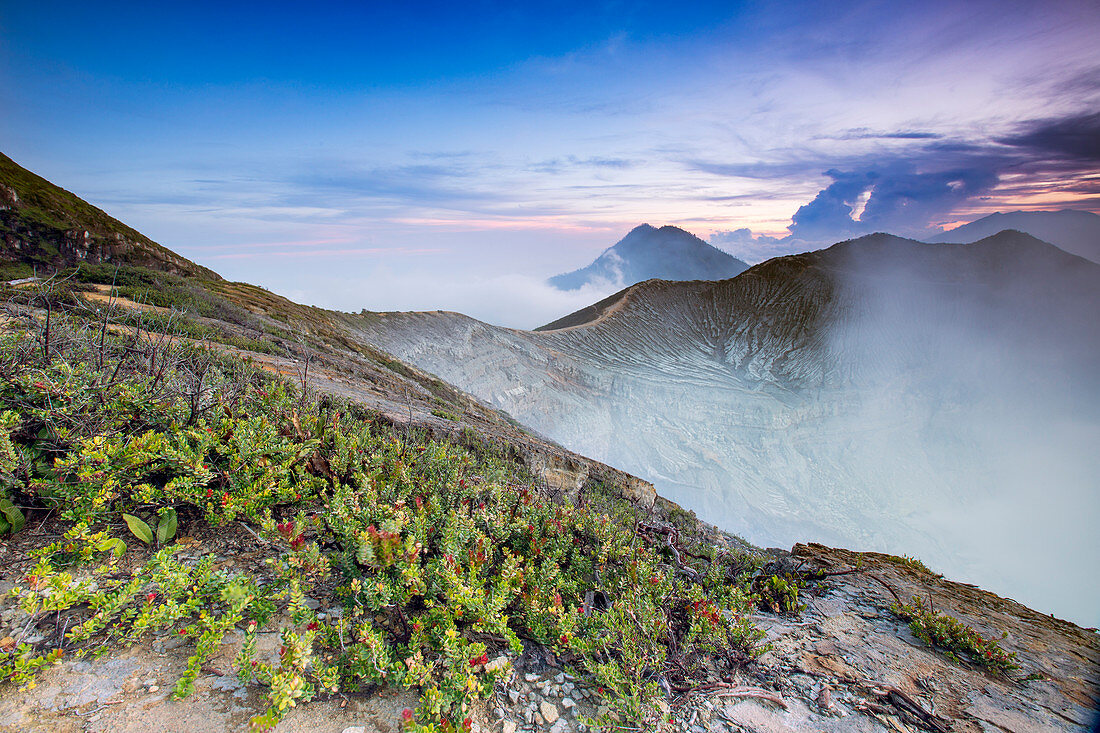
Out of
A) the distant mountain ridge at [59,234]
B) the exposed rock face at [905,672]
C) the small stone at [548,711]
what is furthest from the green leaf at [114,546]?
the distant mountain ridge at [59,234]

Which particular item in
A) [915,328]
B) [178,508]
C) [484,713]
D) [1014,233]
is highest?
[1014,233]

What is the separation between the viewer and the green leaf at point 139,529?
106 inches

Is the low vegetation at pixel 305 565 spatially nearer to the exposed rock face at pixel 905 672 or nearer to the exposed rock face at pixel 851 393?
the exposed rock face at pixel 905 672

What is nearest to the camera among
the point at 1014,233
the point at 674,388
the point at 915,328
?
the point at 674,388

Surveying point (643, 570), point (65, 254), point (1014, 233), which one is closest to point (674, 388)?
point (643, 570)

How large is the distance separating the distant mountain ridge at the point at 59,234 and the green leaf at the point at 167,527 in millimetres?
26253

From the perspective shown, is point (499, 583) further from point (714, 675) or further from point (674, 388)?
point (674, 388)

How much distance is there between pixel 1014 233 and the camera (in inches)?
2315

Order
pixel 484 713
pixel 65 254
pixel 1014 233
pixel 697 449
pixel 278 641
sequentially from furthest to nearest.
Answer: pixel 1014 233 < pixel 697 449 < pixel 65 254 < pixel 278 641 < pixel 484 713

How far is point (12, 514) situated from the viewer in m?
2.62

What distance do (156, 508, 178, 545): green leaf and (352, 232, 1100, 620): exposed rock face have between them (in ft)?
90.8

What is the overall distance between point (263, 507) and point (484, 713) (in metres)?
2.13

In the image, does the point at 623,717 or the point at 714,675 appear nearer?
the point at 623,717

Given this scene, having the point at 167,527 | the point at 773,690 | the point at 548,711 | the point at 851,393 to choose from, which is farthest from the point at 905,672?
the point at 851,393
